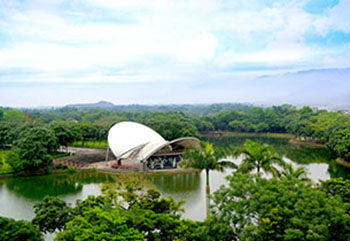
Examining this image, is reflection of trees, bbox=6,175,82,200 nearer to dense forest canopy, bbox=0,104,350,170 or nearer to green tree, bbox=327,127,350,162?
dense forest canopy, bbox=0,104,350,170

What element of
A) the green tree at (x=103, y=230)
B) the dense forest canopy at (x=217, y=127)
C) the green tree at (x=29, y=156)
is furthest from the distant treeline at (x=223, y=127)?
the green tree at (x=103, y=230)

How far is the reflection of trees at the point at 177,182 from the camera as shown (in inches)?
867

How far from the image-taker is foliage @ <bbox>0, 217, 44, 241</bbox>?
→ 419 inches

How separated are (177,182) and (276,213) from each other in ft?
48.1

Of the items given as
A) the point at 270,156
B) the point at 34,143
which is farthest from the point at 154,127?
the point at 270,156

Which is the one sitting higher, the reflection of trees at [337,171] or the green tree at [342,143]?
the green tree at [342,143]

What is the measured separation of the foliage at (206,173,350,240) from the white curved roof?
17.6 m

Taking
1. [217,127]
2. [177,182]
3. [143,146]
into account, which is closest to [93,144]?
[143,146]

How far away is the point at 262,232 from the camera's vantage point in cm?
944

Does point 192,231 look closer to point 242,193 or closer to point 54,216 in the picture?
point 242,193

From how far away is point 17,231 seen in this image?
10.8 m

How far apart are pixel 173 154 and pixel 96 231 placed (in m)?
22.5

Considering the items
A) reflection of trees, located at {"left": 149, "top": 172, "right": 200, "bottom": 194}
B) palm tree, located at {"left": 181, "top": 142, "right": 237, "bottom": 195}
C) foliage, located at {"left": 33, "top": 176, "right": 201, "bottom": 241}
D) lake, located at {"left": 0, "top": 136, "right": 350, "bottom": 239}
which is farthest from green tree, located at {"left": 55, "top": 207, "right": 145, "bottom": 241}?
reflection of trees, located at {"left": 149, "top": 172, "right": 200, "bottom": 194}

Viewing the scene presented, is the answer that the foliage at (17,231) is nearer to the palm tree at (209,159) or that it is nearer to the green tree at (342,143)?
the palm tree at (209,159)
